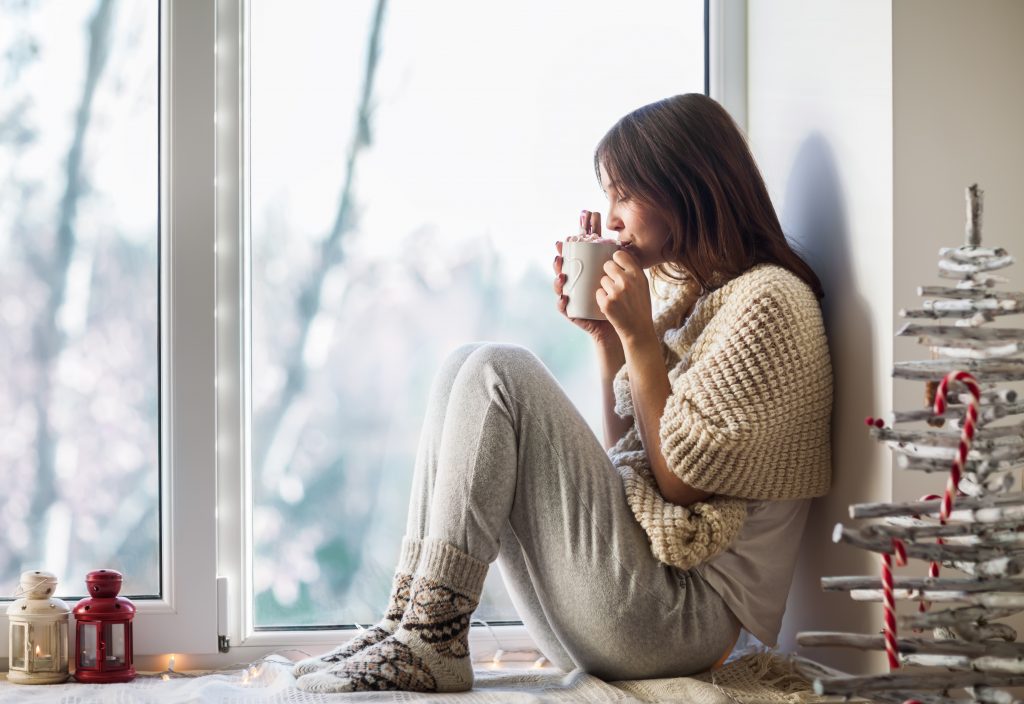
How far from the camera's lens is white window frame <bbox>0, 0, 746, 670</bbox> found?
170cm

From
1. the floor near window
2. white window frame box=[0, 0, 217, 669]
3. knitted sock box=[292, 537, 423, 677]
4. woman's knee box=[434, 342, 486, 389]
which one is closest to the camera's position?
the floor near window

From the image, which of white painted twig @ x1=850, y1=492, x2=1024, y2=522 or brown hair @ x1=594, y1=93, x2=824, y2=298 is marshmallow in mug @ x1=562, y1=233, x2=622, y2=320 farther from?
white painted twig @ x1=850, y1=492, x2=1024, y2=522

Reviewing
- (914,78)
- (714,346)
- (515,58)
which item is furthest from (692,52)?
(714,346)

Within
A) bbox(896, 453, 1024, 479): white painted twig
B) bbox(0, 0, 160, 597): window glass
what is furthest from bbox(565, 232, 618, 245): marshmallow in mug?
bbox(0, 0, 160, 597): window glass

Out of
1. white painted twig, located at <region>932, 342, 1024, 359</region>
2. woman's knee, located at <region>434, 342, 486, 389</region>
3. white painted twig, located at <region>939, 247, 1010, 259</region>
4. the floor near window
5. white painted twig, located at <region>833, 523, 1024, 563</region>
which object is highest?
white painted twig, located at <region>939, 247, 1010, 259</region>

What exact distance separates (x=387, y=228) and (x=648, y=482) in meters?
0.65

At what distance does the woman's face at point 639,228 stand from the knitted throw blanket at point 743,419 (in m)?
0.13

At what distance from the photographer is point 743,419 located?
1347 mm

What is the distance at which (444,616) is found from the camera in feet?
4.50

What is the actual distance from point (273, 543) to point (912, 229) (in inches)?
42.9

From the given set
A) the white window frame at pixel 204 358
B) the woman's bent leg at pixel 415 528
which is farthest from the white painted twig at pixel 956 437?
the white window frame at pixel 204 358

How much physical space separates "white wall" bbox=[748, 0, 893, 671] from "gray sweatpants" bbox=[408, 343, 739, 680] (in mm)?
212

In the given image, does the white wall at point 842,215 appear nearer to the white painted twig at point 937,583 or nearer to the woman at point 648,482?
the woman at point 648,482

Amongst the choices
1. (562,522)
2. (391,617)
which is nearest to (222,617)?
(391,617)
